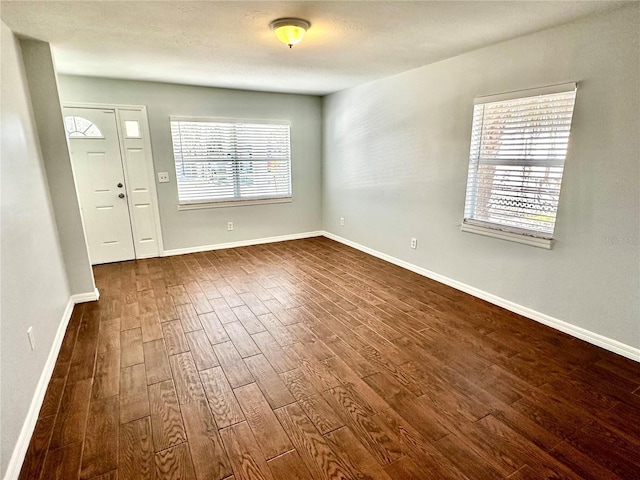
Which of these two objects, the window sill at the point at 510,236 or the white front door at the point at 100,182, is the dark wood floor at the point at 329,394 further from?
the white front door at the point at 100,182

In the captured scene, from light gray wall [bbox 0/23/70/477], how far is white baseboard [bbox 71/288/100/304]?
273 millimetres

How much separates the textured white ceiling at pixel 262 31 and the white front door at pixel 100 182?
566 mm

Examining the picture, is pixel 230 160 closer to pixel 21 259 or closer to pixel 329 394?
pixel 21 259

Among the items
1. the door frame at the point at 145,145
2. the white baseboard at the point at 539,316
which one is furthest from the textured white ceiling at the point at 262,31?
the white baseboard at the point at 539,316

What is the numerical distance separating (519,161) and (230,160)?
3.86 m

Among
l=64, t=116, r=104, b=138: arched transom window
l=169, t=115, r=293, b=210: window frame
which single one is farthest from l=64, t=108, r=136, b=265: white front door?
l=169, t=115, r=293, b=210: window frame

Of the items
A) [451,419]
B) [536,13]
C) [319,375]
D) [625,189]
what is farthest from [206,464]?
[536,13]

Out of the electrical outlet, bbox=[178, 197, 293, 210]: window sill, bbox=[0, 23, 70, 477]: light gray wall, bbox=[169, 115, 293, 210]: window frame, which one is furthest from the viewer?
bbox=[178, 197, 293, 210]: window sill

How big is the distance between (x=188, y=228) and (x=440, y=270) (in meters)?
3.59

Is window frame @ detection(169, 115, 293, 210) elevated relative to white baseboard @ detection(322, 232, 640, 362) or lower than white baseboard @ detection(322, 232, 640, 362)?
elevated

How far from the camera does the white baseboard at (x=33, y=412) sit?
1.50 m

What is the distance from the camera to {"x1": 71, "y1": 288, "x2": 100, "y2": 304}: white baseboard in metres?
3.30

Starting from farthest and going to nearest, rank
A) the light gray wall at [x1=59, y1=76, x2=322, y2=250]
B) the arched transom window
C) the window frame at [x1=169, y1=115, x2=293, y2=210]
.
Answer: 1. the window frame at [x1=169, y1=115, x2=293, y2=210]
2. the light gray wall at [x1=59, y1=76, x2=322, y2=250]
3. the arched transom window

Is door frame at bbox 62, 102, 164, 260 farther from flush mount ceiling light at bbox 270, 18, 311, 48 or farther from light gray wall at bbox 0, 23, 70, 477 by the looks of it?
flush mount ceiling light at bbox 270, 18, 311, 48
